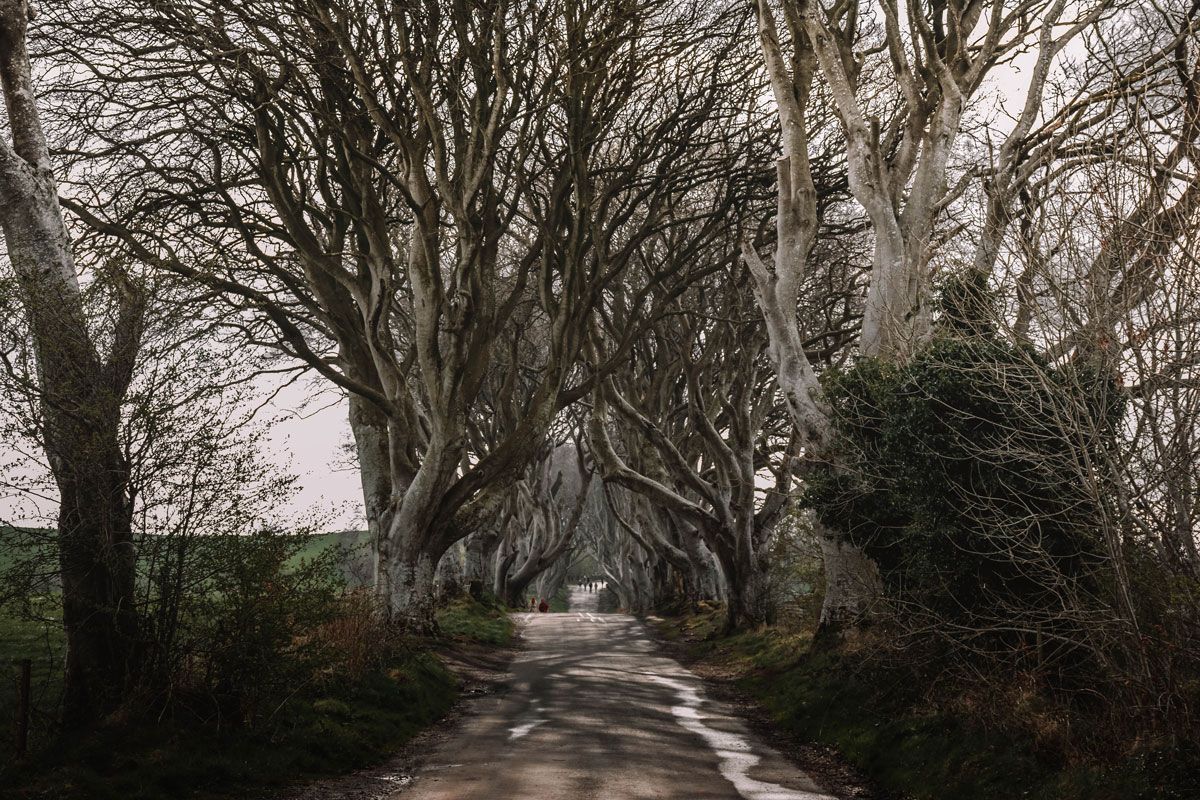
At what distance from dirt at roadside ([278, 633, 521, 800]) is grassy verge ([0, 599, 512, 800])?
18 centimetres

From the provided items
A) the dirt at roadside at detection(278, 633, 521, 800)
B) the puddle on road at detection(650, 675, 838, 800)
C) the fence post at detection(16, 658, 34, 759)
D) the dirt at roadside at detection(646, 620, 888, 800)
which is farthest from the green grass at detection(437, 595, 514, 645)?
the fence post at detection(16, 658, 34, 759)

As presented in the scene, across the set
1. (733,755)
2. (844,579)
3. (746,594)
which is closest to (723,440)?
(746,594)

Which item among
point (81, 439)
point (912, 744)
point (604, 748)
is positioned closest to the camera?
point (81, 439)

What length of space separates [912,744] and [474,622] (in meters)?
15.9

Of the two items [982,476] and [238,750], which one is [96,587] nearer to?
[238,750]

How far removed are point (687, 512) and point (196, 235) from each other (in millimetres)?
11444

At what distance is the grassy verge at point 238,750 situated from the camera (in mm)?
7391

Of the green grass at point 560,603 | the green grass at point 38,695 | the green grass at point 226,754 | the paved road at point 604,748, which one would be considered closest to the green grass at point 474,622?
the paved road at point 604,748

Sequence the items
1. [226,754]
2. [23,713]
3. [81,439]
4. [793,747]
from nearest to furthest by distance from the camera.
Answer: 1. [23,713]
2. [81,439]
3. [226,754]
4. [793,747]

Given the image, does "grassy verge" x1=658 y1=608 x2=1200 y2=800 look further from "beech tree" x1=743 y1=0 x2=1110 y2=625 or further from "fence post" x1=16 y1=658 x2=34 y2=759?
"fence post" x1=16 y1=658 x2=34 y2=759

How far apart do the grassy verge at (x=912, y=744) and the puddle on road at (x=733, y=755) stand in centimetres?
91

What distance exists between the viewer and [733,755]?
10.5 metres

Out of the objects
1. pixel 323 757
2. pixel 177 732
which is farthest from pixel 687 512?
pixel 177 732

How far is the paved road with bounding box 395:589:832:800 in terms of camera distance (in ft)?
28.2
